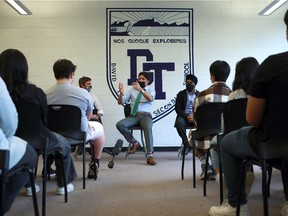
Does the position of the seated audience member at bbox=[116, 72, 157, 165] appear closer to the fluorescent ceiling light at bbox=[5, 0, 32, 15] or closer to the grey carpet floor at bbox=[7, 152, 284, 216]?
the grey carpet floor at bbox=[7, 152, 284, 216]

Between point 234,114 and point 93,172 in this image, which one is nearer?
point 234,114

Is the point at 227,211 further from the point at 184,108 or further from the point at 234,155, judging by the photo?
the point at 184,108

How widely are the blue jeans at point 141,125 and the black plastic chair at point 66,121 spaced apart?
170cm

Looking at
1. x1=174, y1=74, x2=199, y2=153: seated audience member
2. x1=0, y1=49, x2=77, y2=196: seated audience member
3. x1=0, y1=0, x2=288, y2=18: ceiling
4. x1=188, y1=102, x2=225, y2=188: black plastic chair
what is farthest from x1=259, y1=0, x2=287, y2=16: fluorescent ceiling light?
x1=0, y1=49, x2=77, y2=196: seated audience member

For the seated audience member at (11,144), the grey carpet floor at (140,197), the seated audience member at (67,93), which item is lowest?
the grey carpet floor at (140,197)

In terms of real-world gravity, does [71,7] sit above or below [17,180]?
above

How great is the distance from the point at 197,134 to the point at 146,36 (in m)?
3.21

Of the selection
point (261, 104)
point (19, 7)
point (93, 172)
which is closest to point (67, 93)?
point (93, 172)

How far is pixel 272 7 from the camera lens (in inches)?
194

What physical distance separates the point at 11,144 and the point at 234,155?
112 cm

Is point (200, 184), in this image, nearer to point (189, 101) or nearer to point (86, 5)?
point (189, 101)

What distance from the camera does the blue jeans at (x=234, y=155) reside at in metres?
1.59

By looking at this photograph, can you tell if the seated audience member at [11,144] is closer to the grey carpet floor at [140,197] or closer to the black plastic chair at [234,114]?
the grey carpet floor at [140,197]

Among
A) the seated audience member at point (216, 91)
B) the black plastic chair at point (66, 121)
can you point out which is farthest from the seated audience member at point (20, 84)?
the seated audience member at point (216, 91)
